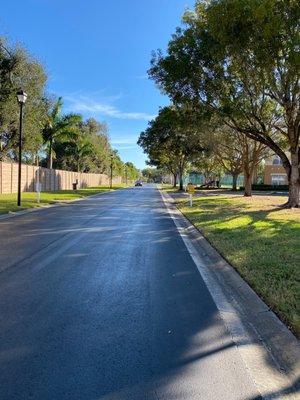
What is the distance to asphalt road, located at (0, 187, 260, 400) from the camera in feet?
13.1

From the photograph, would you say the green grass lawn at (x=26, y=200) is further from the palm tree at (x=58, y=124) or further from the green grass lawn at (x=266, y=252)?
the palm tree at (x=58, y=124)

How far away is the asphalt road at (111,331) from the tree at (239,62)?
458 inches

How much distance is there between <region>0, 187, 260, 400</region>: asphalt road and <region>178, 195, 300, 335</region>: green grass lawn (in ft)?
2.73

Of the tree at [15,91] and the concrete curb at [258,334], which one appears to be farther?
the tree at [15,91]

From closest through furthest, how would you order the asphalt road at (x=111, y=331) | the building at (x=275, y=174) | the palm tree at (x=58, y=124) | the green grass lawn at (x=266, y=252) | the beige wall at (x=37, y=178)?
1. the asphalt road at (x=111, y=331)
2. the green grass lawn at (x=266, y=252)
3. the beige wall at (x=37, y=178)
4. the palm tree at (x=58, y=124)
5. the building at (x=275, y=174)

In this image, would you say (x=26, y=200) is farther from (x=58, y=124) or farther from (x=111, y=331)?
(x=58, y=124)

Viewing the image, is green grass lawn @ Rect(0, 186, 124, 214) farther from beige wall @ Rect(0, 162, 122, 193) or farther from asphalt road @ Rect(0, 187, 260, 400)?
asphalt road @ Rect(0, 187, 260, 400)

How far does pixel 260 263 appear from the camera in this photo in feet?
29.2

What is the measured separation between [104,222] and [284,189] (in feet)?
146

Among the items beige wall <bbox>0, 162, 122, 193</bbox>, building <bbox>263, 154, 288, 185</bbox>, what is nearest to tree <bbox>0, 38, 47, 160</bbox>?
beige wall <bbox>0, 162, 122, 193</bbox>

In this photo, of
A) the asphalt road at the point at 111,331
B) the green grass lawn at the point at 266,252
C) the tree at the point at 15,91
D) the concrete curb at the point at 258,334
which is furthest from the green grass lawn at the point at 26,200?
the concrete curb at the point at 258,334

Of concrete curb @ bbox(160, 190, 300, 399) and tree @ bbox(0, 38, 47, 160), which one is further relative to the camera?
tree @ bbox(0, 38, 47, 160)

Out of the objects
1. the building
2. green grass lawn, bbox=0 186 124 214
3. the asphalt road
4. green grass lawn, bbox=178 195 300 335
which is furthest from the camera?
the building

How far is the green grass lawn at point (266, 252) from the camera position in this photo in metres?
6.55
